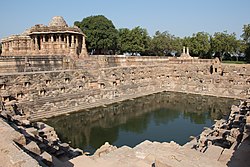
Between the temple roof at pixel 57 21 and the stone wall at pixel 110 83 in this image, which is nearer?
the stone wall at pixel 110 83

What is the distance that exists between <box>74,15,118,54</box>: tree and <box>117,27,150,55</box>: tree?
2.03 m

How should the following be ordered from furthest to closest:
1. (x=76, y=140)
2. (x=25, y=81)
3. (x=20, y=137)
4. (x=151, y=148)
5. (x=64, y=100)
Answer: (x=64, y=100), (x=25, y=81), (x=76, y=140), (x=151, y=148), (x=20, y=137)

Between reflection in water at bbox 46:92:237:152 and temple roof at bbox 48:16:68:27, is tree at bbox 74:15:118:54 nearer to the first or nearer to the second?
temple roof at bbox 48:16:68:27

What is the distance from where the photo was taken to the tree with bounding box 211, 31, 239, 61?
39219mm

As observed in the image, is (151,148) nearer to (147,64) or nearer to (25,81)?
(25,81)

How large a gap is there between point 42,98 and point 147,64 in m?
13.8

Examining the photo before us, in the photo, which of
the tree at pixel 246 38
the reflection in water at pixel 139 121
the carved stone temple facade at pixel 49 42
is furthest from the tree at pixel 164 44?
the reflection in water at pixel 139 121

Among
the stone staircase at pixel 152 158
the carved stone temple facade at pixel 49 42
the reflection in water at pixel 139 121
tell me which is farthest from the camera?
the carved stone temple facade at pixel 49 42

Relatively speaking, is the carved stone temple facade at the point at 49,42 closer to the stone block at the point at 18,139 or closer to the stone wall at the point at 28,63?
the stone wall at the point at 28,63

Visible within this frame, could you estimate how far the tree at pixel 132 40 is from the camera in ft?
129

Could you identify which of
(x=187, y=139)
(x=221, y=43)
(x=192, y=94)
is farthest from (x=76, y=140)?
(x=221, y=43)

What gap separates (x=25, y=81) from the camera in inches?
600

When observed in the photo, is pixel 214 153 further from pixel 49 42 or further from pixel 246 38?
pixel 246 38

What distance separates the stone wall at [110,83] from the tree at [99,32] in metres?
11.3
